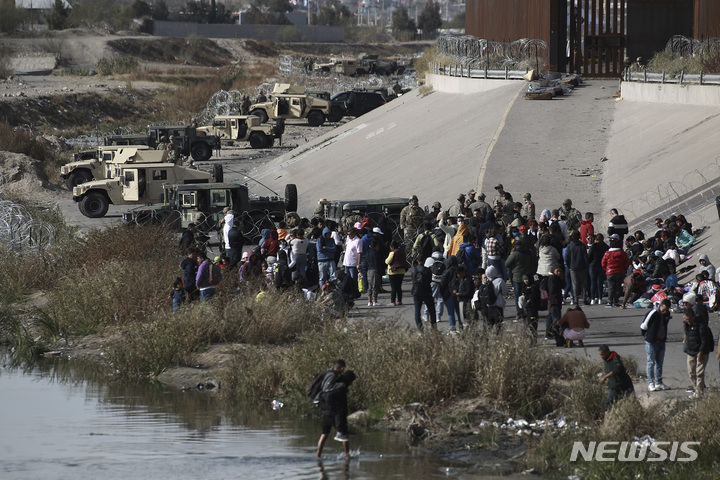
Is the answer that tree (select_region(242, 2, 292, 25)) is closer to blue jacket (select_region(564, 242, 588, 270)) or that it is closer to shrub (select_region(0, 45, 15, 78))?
shrub (select_region(0, 45, 15, 78))

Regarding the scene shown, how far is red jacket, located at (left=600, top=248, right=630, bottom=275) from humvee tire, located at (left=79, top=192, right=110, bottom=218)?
15.8 m

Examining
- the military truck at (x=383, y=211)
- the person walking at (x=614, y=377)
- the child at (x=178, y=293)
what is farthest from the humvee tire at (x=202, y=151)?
the person walking at (x=614, y=377)

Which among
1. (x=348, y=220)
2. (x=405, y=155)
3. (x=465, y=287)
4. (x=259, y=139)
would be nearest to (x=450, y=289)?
(x=465, y=287)

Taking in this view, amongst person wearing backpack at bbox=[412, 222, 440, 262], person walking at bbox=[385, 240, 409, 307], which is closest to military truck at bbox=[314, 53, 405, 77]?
person wearing backpack at bbox=[412, 222, 440, 262]

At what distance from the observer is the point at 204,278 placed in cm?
1581

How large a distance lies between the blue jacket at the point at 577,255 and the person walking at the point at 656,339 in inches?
163

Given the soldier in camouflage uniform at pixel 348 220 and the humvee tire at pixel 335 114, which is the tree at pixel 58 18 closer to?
the humvee tire at pixel 335 114

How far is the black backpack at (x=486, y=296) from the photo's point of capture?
1398cm

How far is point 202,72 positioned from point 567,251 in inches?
2745

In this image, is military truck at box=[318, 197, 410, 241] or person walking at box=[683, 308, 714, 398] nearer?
person walking at box=[683, 308, 714, 398]

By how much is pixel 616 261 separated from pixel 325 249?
4683mm

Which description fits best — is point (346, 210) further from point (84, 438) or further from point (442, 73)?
point (442, 73)

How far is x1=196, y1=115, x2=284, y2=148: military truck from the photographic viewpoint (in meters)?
45.1

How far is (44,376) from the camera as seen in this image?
50.7 ft
